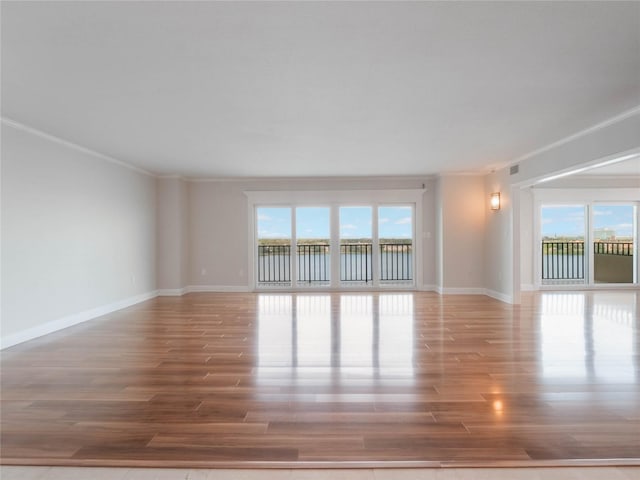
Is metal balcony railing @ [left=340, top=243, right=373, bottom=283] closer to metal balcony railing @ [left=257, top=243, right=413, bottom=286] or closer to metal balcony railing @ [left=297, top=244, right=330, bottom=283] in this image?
metal balcony railing @ [left=257, top=243, right=413, bottom=286]

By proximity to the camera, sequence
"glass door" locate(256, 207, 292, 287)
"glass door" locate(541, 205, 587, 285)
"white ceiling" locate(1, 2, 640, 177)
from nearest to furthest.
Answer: "white ceiling" locate(1, 2, 640, 177), "glass door" locate(541, 205, 587, 285), "glass door" locate(256, 207, 292, 287)

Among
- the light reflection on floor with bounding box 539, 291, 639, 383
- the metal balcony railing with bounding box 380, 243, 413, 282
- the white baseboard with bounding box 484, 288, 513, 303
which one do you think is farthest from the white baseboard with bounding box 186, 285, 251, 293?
the light reflection on floor with bounding box 539, 291, 639, 383

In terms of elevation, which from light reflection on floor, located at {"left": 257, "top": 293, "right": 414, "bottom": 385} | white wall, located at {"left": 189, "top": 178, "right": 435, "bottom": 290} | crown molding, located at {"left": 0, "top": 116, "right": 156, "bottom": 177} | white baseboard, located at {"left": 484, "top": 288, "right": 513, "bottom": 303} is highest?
crown molding, located at {"left": 0, "top": 116, "right": 156, "bottom": 177}

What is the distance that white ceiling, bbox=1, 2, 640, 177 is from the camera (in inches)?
77.0

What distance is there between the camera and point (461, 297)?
652 centimetres

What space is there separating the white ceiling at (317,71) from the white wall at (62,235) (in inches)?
19.3

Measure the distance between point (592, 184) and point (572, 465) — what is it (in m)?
7.44

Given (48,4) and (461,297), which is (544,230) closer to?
(461,297)

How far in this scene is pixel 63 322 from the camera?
4484mm

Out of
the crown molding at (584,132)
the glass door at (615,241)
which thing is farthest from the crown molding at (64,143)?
the glass door at (615,241)

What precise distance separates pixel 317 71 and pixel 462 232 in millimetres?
5290

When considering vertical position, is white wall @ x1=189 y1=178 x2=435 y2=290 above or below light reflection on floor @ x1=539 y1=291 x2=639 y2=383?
above

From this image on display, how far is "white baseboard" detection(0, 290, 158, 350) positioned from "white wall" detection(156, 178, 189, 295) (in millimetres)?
759

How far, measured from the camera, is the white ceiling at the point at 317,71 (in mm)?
1957
